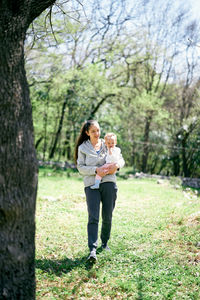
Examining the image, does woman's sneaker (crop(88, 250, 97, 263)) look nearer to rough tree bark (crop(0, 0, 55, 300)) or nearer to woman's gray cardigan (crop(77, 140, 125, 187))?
woman's gray cardigan (crop(77, 140, 125, 187))

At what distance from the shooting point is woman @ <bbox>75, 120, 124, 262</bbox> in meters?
3.80

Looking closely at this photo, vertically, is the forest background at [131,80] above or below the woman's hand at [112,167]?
above

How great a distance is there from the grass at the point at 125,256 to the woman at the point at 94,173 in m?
0.38

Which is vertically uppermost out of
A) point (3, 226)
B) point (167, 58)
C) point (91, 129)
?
point (167, 58)

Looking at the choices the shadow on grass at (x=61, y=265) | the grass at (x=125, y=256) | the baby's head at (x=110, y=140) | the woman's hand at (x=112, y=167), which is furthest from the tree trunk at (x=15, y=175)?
the baby's head at (x=110, y=140)

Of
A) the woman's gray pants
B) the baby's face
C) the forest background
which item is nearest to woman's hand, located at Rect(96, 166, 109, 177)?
the woman's gray pants

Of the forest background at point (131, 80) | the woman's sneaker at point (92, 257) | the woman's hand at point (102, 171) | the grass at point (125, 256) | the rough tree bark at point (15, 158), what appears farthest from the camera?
the forest background at point (131, 80)

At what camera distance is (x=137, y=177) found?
1493 cm

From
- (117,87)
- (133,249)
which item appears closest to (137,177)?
(117,87)

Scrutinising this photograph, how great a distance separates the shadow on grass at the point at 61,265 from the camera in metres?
3.72

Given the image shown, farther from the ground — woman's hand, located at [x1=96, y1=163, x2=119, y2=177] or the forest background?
the forest background

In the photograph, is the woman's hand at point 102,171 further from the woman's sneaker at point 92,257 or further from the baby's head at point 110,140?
the woman's sneaker at point 92,257

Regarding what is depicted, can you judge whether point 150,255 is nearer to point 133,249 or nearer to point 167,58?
point 133,249

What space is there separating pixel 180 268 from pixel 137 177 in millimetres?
11253
